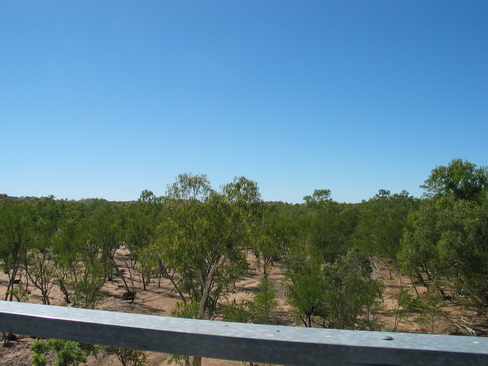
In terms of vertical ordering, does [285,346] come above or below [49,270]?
above

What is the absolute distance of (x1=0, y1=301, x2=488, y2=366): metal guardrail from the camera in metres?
1.17

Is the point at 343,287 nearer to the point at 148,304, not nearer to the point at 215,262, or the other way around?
the point at 215,262

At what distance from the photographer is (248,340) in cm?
127

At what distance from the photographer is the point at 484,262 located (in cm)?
1852

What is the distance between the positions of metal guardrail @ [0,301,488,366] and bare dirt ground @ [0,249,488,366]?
19732 millimetres

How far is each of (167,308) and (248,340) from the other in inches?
1352

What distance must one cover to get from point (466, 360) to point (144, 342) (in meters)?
1.15

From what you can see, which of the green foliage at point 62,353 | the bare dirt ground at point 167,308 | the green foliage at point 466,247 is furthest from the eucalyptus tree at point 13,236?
the green foliage at point 466,247

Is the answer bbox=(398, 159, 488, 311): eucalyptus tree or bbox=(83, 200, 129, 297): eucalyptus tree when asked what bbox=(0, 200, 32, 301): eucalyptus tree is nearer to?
bbox=(83, 200, 129, 297): eucalyptus tree

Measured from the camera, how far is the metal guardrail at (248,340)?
1175mm

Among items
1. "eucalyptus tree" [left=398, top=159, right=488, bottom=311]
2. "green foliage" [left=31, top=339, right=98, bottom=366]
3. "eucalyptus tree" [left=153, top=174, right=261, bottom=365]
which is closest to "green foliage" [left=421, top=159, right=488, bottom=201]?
"eucalyptus tree" [left=398, top=159, right=488, bottom=311]

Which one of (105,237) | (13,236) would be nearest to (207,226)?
(13,236)

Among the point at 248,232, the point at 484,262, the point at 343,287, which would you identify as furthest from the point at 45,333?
the point at 484,262

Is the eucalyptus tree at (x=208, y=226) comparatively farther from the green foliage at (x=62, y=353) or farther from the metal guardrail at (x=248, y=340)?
the metal guardrail at (x=248, y=340)
